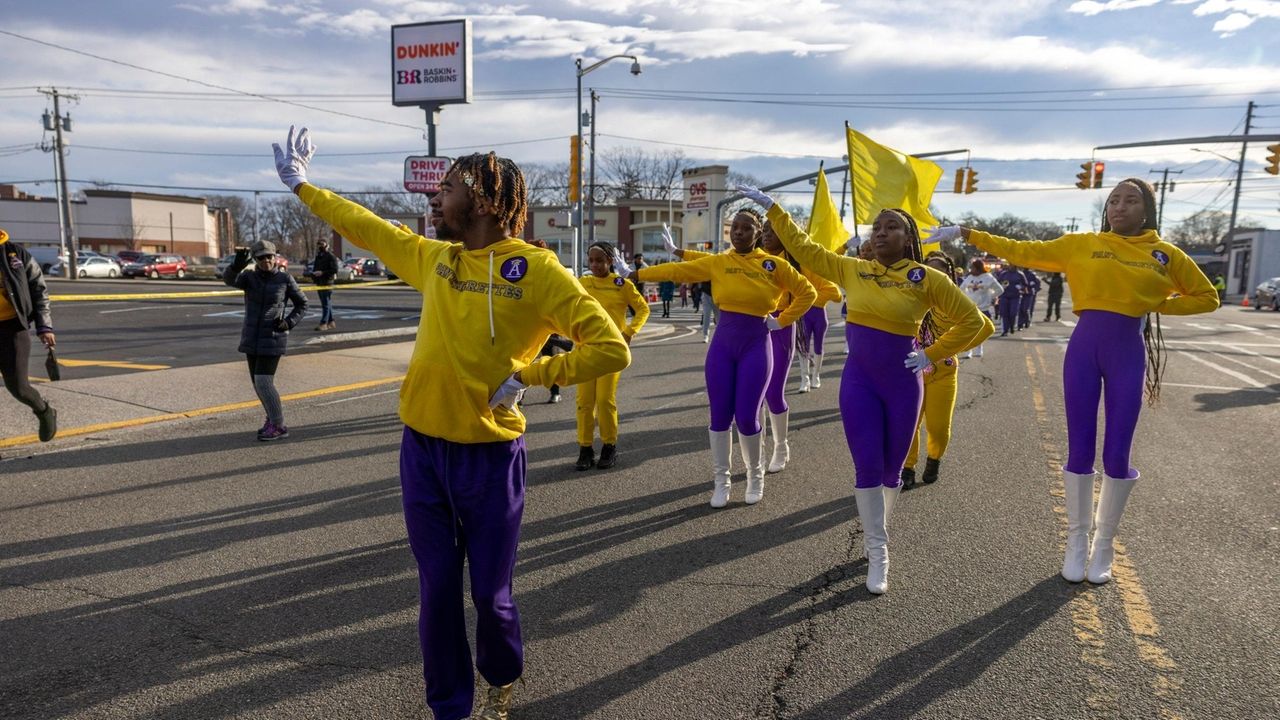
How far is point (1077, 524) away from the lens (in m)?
4.38

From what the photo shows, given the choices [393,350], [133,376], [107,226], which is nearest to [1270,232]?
[393,350]

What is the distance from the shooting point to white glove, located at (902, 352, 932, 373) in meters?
4.10

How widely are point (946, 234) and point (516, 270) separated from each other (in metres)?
3.33

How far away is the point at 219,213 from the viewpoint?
319 feet

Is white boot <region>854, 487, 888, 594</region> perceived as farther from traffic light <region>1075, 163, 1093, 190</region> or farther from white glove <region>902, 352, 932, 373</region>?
traffic light <region>1075, 163, 1093, 190</region>

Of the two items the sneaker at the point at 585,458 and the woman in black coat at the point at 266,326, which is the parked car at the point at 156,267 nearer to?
the woman in black coat at the point at 266,326

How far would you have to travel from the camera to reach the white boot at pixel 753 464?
566cm

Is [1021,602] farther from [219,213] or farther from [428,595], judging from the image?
Answer: [219,213]

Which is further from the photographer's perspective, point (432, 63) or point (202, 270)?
point (202, 270)

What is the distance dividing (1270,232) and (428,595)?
6595 centimetres

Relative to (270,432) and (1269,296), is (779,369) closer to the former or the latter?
(270,432)

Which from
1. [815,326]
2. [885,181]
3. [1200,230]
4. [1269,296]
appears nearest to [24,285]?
[885,181]

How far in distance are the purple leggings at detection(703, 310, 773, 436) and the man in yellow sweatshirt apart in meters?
2.87

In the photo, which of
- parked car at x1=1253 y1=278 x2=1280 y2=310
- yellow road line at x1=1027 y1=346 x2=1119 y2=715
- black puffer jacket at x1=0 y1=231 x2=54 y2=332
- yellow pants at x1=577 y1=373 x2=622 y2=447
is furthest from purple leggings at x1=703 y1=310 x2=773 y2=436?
parked car at x1=1253 y1=278 x2=1280 y2=310
